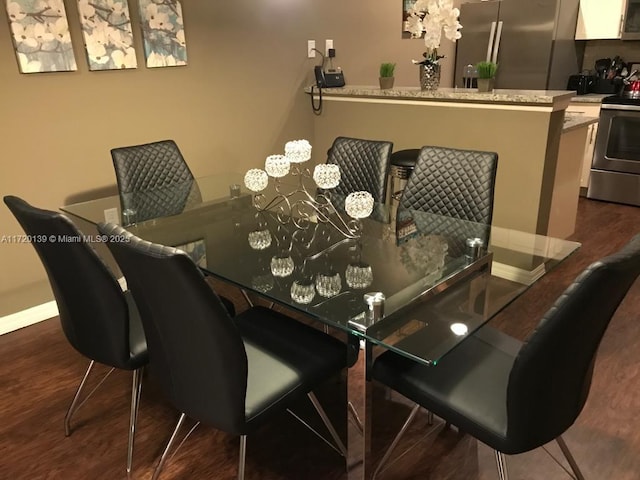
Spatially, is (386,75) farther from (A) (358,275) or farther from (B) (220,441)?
(B) (220,441)

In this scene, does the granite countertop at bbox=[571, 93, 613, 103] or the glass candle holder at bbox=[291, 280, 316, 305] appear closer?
the glass candle holder at bbox=[291, 280, 316, 305]

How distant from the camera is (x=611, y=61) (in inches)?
188

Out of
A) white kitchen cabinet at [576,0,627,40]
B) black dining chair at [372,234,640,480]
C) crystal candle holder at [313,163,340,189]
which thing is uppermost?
white kitchen cabinet at [576,0,627,40]

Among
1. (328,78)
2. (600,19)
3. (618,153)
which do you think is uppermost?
(600,19)

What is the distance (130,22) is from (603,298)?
8.86 ft

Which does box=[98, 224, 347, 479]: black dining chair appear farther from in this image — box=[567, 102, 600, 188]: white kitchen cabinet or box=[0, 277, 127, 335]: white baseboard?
box=[567, 102, 600, 188]: white kitchen cabinet

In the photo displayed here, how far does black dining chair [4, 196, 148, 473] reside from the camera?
141 centimetres

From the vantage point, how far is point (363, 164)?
2.59 meters

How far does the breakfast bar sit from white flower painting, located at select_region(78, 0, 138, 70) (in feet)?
5.03

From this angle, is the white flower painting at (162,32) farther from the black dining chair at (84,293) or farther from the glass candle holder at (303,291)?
the glass candle holder at (303,291)

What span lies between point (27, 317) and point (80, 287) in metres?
1.52

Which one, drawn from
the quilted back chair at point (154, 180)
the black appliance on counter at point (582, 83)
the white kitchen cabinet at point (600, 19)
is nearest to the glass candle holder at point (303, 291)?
the quilted back chair at point (154, 180)

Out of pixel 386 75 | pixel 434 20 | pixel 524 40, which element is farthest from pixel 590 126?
pixel 434 20

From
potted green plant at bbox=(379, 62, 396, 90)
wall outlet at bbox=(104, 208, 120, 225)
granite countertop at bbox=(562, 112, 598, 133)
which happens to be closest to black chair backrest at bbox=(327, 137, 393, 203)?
potted green plant at bbox=(379, 62, 396, 90)
